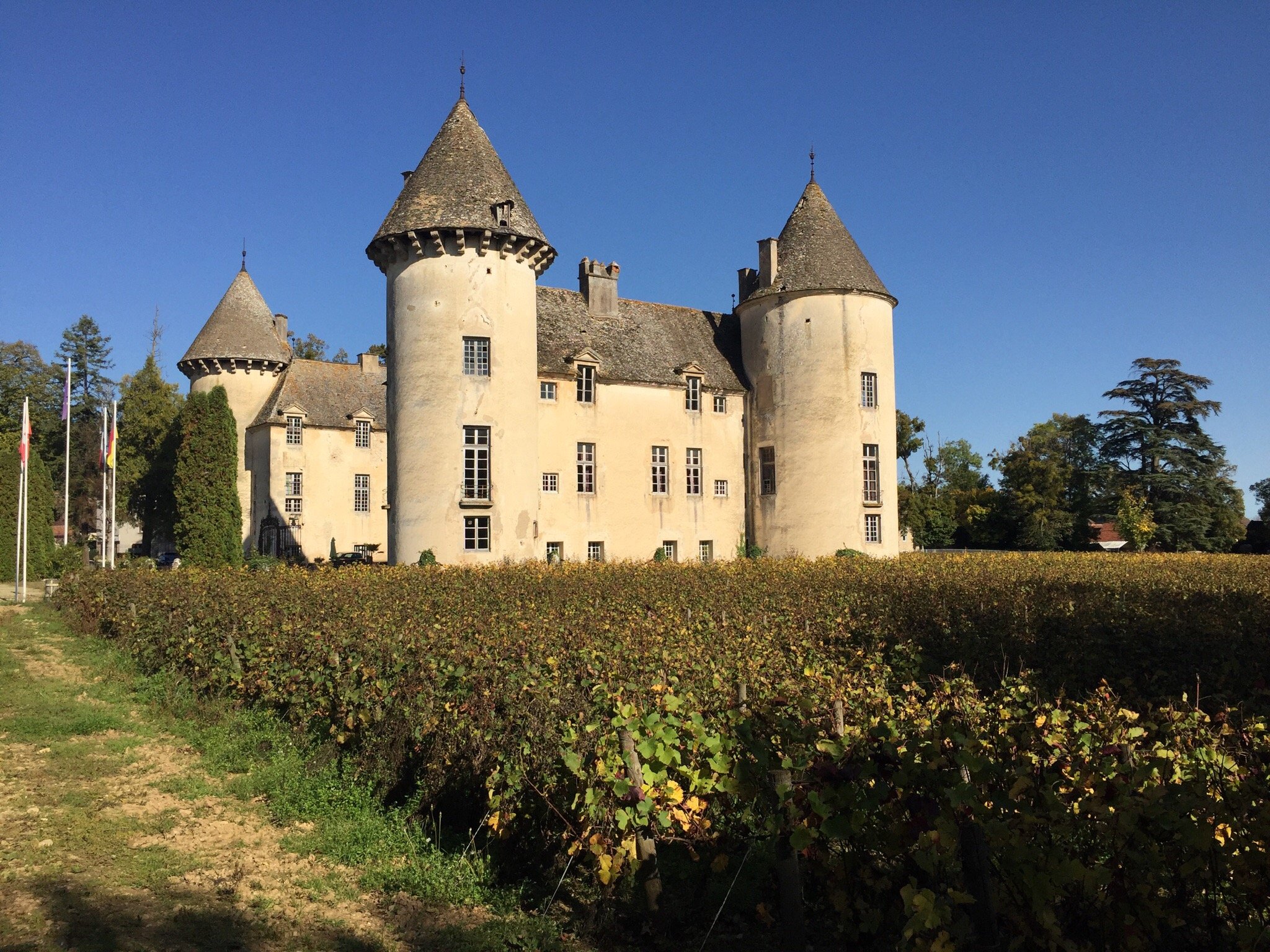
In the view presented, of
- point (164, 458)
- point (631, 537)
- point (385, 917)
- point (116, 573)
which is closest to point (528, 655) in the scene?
point (385, 917)

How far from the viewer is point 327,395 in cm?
4397

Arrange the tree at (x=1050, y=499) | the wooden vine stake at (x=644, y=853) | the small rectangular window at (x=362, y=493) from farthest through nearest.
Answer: the tree at (x=1050, y=499) → the small rectangular window at (x=362, y=493) → the wooden vine stake at (x=644, y=853)

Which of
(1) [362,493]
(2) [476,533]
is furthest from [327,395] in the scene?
(2) [476,533]

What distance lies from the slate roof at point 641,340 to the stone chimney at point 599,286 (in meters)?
0.27

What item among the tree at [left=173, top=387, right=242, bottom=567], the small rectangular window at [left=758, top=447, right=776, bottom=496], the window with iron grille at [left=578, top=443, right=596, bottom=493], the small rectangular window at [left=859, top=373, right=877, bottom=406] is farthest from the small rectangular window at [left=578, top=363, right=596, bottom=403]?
the tree at [left=173, top=387, right=242, bottom=567]

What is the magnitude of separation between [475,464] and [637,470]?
743cm

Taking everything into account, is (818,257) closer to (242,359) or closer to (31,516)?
(242,359)

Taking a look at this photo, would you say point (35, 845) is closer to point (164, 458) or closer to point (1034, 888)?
point (1034, 888)

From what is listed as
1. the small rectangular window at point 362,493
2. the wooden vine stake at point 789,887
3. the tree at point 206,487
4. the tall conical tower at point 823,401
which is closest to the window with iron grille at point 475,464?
the tree at point 206,487

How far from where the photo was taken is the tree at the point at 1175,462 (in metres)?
49.3

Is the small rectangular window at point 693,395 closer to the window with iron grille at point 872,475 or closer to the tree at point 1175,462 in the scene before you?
the window with iron grille at point 872,475

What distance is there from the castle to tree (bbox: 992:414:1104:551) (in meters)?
25.6

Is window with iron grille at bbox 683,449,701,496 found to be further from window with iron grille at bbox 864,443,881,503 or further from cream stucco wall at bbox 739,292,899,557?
window with iron grille at bbox 864,443,881,503

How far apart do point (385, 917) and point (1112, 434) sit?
5930cm
